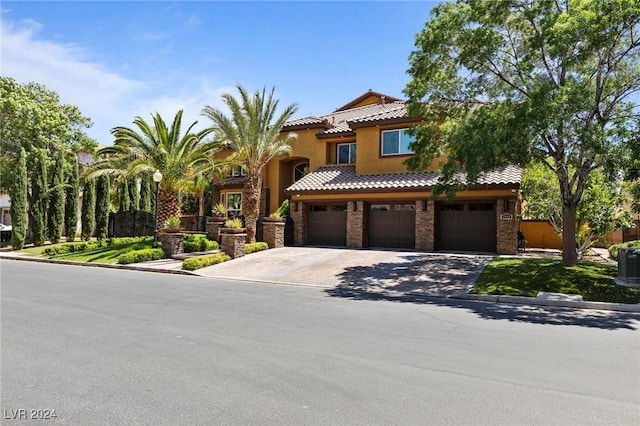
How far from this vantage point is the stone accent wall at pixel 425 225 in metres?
20.2

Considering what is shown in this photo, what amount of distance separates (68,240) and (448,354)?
31031mm

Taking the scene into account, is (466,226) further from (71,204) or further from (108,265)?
(71,204)

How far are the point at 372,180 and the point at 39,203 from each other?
21.9 m

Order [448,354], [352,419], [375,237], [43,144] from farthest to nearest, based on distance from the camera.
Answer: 1. [43,144]
2. [375,237]
3. [448,354]
4. [352,419]

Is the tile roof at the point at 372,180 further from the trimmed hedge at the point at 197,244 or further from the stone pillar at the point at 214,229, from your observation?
the trimmed hedge at the point at 197,244

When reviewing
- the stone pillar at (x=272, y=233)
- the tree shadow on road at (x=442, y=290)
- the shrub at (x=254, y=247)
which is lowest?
the tree shadow on road at (x=442, y=290)

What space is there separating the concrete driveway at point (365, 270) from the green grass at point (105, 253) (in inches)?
253

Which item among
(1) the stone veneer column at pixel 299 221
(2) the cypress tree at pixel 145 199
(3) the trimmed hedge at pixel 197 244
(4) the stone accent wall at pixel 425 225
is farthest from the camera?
(2) the cypress tree at pixel 145 199

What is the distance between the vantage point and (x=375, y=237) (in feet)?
73.5

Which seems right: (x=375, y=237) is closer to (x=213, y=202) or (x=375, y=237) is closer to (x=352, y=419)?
(x=213, y=202)

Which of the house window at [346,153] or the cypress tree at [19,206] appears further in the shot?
the cypress tree at [19,206]

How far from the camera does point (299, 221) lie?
23.8 m

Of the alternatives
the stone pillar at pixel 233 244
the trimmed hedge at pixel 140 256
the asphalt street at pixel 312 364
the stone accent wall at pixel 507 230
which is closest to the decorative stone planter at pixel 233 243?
the stone pillar at pixel 233 244

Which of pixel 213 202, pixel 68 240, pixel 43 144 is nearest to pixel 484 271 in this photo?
pixel 213 202
